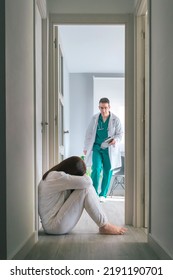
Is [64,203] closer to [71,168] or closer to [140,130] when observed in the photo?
[71,168]

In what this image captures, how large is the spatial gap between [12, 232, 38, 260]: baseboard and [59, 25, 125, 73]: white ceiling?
3175mm

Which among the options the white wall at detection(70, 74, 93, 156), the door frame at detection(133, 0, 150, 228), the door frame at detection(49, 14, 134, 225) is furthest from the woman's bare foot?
the white wall at detection(70, 74, 93, 156)

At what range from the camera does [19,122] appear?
2375 mm

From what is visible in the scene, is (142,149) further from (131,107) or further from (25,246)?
(25,246)

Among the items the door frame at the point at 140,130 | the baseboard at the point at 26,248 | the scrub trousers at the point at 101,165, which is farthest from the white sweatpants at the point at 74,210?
the scrub trousers at the point at 101,165

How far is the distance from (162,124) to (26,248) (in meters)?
1.12

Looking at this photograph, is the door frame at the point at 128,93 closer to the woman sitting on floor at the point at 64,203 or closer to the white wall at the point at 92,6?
the white wall at the point at 92,6

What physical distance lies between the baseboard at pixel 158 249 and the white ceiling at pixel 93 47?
3267 millimetres

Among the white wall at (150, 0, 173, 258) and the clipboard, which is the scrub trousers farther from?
the white wall at (150, 0, 173, 258)

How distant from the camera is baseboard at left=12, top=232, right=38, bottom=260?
2311 mm

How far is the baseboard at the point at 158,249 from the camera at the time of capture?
2254 millimetres

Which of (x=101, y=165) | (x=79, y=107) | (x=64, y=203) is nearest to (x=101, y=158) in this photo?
(x=101, y=165)

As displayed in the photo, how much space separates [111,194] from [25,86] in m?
4.14

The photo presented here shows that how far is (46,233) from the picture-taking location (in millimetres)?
3418
